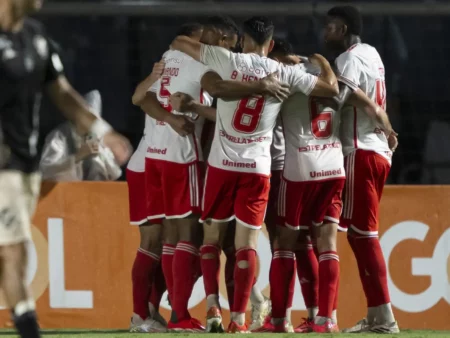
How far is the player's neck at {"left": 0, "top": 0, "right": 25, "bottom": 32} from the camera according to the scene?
17.1 feet

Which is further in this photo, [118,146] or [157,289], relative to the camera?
[157,289]

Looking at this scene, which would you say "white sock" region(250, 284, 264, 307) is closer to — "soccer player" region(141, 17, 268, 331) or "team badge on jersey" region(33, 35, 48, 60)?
"soccer player" region(141, 17, 268, 331)

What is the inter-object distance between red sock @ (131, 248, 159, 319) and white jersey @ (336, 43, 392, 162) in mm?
1561

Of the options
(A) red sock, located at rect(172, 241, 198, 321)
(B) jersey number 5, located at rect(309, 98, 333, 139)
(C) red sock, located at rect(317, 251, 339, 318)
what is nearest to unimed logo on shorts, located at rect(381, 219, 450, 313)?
(C) red sock, located at rect(317, 251, 339, 318)

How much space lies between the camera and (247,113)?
7.49 meters

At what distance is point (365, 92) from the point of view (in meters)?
7.88

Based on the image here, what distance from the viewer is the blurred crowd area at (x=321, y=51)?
11391 millimetres

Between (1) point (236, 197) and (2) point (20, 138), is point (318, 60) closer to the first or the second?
(1) point (236, 197)

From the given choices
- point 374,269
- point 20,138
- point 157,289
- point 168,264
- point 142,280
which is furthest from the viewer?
point 157,289

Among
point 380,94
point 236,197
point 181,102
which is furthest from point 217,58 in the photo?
point 380,94

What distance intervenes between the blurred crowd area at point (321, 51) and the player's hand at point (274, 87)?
399 centimetres

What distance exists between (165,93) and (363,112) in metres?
1.30

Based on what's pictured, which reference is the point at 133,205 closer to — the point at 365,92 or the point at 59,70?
the point at 365,92

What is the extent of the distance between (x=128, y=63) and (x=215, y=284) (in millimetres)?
4422
